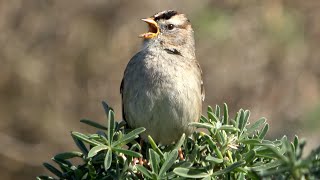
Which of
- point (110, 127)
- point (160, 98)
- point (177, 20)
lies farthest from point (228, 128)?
point (177, 20)

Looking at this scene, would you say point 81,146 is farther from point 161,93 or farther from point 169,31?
point 169,31

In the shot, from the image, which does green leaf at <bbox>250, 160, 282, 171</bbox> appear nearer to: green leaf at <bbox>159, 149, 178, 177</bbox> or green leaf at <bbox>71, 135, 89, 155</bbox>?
green leaf at <bbox>159, 149, 178, 177</bbox>

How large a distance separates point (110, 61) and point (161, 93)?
14.5ft

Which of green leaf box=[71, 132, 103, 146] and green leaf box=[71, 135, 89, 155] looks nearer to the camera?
green leaf box=[71, 132, 103, 146]

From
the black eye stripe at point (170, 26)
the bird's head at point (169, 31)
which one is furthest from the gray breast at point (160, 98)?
the black eye stripe at point (170, 26)

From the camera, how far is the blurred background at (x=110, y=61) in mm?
8430

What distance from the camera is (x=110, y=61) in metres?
8.83

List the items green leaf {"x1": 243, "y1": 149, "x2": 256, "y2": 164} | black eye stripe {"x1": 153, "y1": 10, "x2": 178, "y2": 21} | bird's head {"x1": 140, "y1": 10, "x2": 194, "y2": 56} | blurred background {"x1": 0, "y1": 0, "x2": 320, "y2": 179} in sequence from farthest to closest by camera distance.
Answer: blurred background {"x1": 0, "y1": 0, "x2": 320, "y2": 179} → black eye stripe {"x1": 153, "y1": 10, "x2": 178, "y2": 21} → bird's head {"x1": 140, "y1": 10, "x2": 194, "y2": 56} → green leaf {"x1": 243, "y1": 149, "x2": 256, "y2": 164}

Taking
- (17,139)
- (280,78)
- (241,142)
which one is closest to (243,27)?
(280,78)

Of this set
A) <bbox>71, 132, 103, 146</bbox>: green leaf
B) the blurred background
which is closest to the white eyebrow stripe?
<bbox>71, 132, 103, 146</bbox>: green leaf

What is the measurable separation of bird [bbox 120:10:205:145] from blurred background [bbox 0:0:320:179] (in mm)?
3459

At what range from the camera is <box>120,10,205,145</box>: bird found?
4461 millimetres

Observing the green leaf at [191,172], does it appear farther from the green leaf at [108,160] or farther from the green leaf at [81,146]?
the green leaf at [81,146]

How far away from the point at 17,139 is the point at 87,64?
1.20 meters
